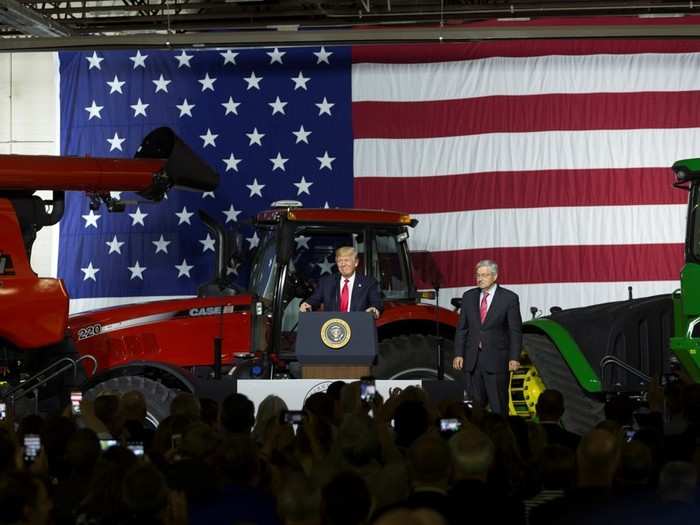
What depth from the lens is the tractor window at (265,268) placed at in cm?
1208

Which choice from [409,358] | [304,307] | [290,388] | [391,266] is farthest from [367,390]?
[391,266]

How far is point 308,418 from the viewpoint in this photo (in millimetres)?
5969

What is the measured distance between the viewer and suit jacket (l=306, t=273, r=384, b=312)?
1090 cm

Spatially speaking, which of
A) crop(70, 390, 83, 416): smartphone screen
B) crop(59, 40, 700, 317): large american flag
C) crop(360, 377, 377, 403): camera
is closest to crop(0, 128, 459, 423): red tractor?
crop(70, 390, 83, 416): smartphone screen

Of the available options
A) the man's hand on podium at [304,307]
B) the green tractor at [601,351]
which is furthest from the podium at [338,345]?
the green tractor at [601,351]

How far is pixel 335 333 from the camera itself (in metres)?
9.41

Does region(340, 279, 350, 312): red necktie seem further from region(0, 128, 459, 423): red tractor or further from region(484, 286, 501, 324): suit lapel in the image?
region(484, 286, 501, 324): suit lapel

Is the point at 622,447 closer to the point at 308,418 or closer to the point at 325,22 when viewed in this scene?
the point at 308,418

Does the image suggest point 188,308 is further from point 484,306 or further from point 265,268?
point 484,306

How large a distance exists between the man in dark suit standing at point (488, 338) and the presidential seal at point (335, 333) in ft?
5.85

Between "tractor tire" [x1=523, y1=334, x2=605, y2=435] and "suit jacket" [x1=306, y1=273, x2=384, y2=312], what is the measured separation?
145 cm

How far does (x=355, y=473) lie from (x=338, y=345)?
5550mm

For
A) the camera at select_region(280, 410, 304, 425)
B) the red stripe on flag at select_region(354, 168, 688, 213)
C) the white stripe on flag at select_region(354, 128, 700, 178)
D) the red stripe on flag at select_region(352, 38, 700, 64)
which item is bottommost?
the camera at select_region(280, 410, 304, 425)

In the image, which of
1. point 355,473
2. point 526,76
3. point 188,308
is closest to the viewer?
point 355,473
